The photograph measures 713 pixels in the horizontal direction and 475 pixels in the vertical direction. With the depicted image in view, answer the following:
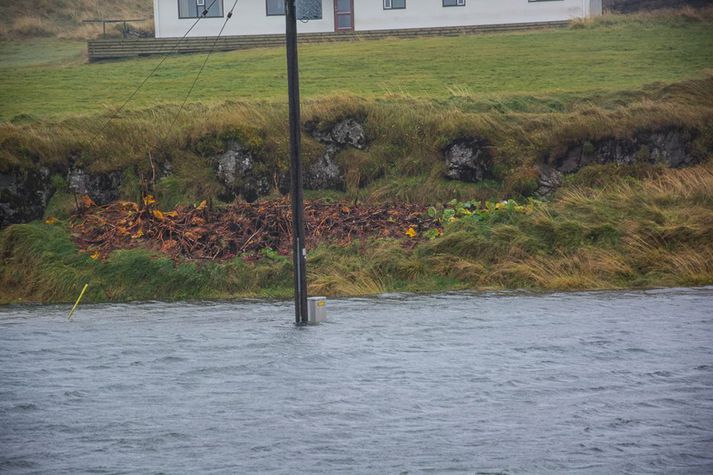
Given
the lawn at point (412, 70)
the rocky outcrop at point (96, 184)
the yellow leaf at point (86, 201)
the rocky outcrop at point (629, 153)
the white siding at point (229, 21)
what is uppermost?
the white siding at point (229, 21)

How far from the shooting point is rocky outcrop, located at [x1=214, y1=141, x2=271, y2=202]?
3281 centimetres

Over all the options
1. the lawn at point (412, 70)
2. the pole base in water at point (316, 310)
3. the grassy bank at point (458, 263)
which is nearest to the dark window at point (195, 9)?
the lawn at point (412, 70)

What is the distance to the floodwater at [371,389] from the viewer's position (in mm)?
14398

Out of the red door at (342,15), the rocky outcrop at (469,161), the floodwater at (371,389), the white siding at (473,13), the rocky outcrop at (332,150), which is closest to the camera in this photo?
the floodwater at (371,389)

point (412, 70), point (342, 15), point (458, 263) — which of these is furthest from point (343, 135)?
point (342, 15)

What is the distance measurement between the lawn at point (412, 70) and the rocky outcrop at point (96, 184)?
14.4ft

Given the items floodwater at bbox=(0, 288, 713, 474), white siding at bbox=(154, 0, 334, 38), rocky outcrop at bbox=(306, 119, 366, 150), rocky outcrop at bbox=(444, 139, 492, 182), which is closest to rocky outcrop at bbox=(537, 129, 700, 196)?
rocky outcrop at bbox=(444, 139, 492, 182)

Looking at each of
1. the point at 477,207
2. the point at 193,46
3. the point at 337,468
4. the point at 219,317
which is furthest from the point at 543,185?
the point at 193,46

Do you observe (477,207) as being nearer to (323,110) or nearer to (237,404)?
(323,110)

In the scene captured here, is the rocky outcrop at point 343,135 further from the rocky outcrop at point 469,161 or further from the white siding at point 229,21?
the white siding at point 229,21

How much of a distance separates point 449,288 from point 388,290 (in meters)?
1.47

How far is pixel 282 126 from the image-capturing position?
34.2 m

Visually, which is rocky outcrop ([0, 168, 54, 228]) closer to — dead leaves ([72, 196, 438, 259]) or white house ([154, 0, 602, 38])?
dead leaves ([72, 196, 438, 259])

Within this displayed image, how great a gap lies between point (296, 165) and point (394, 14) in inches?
1403
